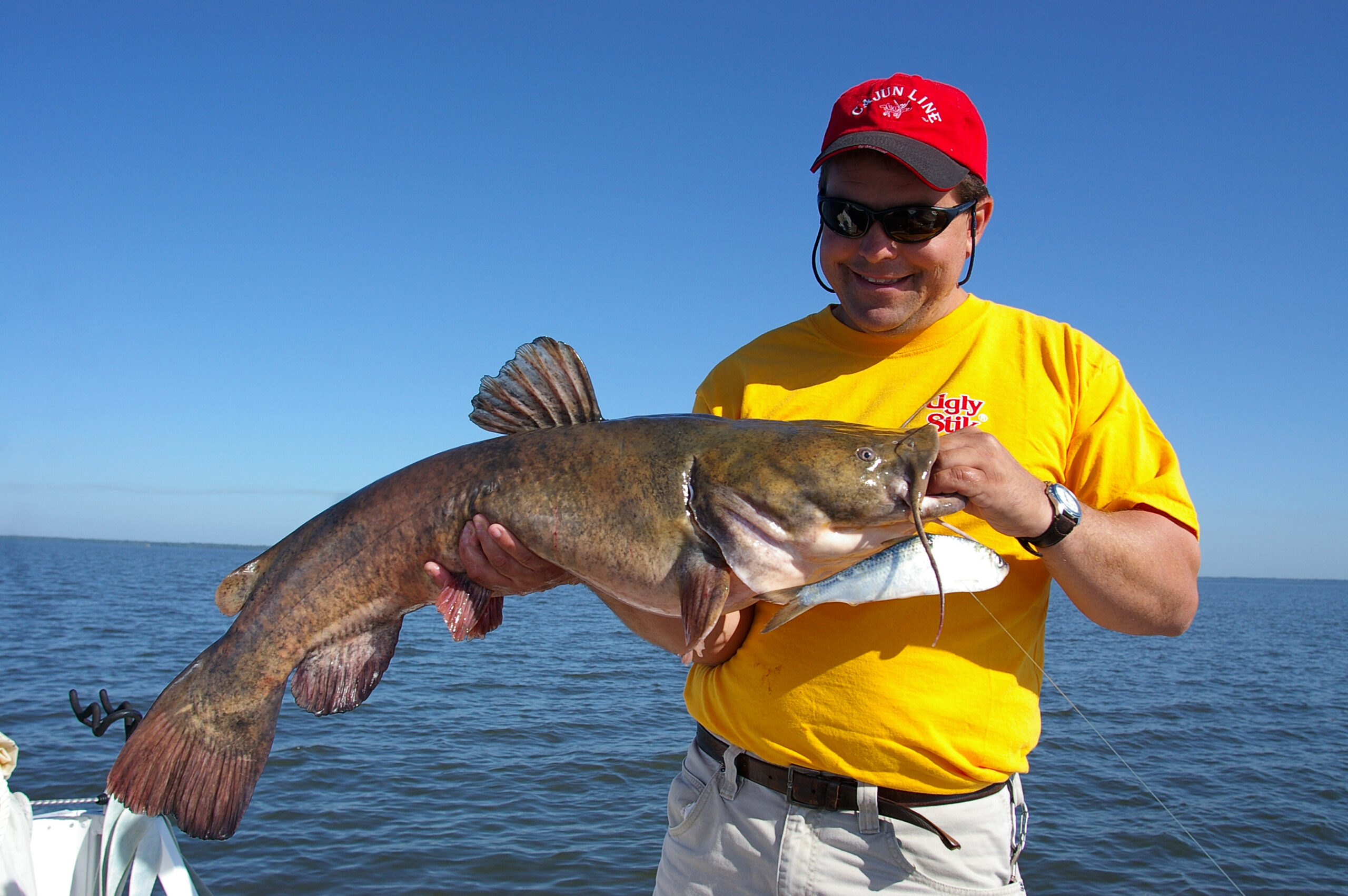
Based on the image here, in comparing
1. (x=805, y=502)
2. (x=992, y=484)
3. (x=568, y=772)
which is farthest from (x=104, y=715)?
(x=568, y=772)

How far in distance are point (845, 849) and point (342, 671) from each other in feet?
5.12

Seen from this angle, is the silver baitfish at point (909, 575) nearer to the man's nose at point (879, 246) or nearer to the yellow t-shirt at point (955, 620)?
the yellow t-shirt at point (955, 620)

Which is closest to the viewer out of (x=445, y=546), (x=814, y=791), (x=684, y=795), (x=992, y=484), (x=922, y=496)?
(x=992, y=484)

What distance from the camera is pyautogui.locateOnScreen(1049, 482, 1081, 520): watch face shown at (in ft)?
6.48

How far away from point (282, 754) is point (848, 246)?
10.6 meters

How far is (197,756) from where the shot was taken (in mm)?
2471

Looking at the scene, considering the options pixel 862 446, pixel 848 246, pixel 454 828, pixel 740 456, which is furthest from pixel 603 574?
pixel 454 828

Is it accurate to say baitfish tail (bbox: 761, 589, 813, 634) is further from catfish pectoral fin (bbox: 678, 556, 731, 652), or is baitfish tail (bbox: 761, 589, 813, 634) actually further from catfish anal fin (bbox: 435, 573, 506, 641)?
catfish anal fin (bbox: 435, 573, 506, 641)

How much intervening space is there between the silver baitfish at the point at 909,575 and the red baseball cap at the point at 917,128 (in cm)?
103

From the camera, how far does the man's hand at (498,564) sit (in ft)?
7.95

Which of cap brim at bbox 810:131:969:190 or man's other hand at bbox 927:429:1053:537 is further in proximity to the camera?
cap brim at bbox 810:131:969:190

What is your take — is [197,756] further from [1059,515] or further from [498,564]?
[1059,515]

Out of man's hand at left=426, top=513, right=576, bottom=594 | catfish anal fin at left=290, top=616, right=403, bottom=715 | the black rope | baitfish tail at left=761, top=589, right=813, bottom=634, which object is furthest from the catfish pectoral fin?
the black rope

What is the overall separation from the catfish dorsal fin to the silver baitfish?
2.87 ft
